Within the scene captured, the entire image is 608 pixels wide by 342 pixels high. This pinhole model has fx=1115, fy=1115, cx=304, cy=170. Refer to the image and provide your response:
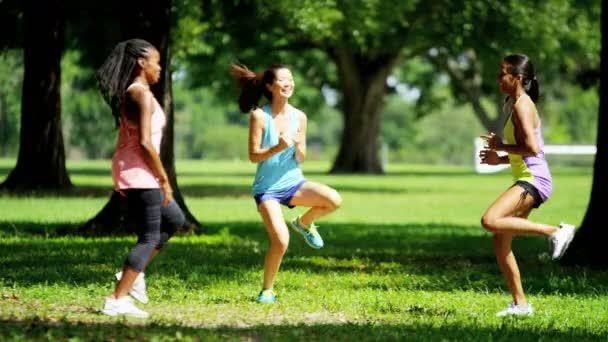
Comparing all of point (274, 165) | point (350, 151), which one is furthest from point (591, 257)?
point (350, 151)

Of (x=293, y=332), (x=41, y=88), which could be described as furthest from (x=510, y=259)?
(x=41, y=88)

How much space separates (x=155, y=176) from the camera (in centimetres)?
765

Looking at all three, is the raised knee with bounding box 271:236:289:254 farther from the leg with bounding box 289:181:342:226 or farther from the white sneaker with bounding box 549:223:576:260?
the white sneaker with bounding box 549:223:576:260

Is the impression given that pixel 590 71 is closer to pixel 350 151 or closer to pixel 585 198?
pixel 585 198

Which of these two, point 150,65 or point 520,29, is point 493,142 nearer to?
point 150,65

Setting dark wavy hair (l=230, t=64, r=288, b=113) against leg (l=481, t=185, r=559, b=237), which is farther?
dark wavy hair (l=230, t=64, r=288, b=113)

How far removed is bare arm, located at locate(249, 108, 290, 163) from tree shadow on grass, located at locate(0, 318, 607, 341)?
1417 mm

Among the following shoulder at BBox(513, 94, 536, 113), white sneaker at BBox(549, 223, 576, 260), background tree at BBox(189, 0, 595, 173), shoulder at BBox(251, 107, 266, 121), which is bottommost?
white sneaker at BBox(549, 223, 576, 260)

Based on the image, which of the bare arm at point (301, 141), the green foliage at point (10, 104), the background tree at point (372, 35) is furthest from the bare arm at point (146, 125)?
the green foliage at point (10, 104)

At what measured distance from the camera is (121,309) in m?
7.67

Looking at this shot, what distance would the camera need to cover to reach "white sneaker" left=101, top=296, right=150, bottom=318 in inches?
302

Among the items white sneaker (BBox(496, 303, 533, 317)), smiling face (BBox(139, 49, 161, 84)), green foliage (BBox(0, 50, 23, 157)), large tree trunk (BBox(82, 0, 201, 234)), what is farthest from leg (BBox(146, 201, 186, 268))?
green foliage (BBox(0, 50, 23, 157))

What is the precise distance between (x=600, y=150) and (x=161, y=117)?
6382 mm

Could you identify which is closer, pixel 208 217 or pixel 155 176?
pixel 155 176
